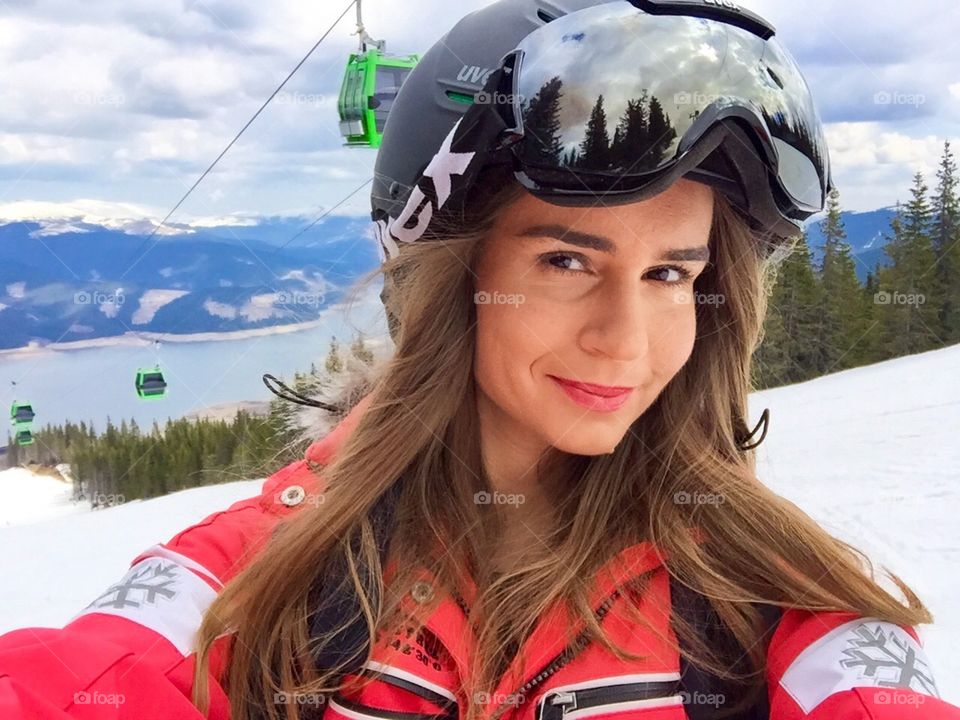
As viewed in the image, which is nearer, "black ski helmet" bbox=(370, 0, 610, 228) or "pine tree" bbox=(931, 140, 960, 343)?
"black ski helmet" bbox=(370, 0, 610, 228)

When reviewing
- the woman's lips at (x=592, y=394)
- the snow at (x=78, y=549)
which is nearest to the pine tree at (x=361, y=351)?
the woman's lips at (x=592, y=394)

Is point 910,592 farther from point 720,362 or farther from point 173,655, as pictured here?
point 173,655

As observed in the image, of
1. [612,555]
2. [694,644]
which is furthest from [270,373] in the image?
[694,644]

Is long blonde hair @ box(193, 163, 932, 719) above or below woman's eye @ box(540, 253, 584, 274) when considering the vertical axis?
below

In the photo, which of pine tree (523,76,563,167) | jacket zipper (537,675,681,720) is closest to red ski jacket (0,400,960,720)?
jacket zipper (537,675,681,720)

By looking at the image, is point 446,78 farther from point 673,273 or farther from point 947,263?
point 947,263

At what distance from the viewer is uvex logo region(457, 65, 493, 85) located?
1281 millimetres

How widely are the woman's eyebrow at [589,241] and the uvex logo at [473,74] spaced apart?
1.09ft

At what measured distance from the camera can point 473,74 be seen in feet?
4.25

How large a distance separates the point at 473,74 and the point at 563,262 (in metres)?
0.43

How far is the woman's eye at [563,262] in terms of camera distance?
1.09 meters

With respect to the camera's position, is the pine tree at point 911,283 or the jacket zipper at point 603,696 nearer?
the jacket zipper at point 603,696

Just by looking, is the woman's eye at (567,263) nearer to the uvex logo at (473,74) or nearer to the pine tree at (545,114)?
the pine tree at (545,114)

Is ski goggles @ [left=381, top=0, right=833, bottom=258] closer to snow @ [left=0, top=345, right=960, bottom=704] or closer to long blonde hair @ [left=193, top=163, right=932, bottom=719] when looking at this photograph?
long blonde hair @ [left=193, top=163, right=932, bottom=719]
